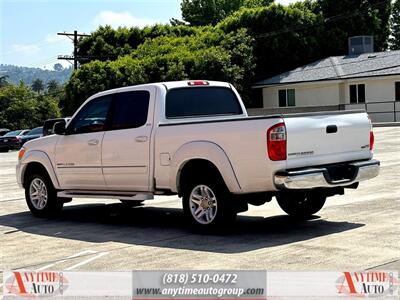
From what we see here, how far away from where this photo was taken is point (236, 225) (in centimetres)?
978

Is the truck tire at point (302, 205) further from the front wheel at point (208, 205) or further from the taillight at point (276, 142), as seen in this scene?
the taillight at point (276, 142)

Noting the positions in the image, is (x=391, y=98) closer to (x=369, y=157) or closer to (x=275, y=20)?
(x=275, y=20)

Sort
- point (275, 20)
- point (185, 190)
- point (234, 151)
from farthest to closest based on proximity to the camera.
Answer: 1. point (275, 20)
2. point (185, 190)
3. point (234, 151)

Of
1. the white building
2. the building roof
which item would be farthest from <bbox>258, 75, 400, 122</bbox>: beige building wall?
the building roof

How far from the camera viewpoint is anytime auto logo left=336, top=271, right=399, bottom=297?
5.42 metres

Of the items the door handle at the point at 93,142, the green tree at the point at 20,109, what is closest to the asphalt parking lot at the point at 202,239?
the door handle at the point at 93,142

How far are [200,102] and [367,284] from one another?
534 cm

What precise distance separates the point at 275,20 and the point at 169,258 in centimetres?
4496

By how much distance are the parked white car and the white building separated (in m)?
33.5

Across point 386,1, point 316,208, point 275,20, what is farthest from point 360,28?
point 316,208

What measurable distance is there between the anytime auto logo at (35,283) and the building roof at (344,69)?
39065 millimetres

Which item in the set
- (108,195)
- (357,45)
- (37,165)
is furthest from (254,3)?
(108,195)

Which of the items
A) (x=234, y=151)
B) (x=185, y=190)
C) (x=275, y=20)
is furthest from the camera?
(x=275, y=20)

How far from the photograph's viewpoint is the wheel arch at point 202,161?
8.66 m
